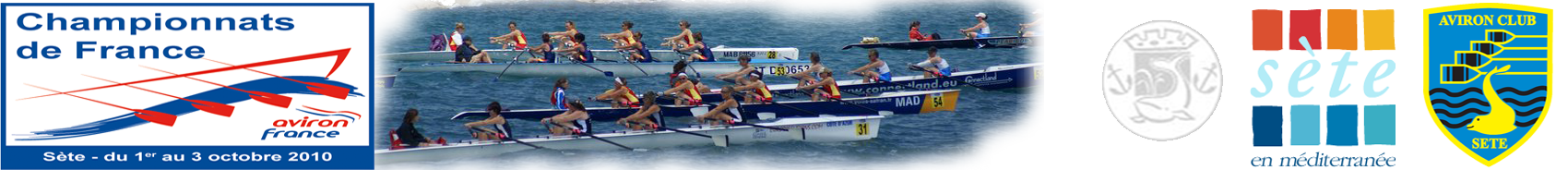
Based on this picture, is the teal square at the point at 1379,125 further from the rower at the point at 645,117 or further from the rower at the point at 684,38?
the rower at the point at 684,38

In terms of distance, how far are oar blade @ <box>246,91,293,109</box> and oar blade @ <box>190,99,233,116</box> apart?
32 cm

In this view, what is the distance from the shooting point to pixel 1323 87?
26344 millimetres

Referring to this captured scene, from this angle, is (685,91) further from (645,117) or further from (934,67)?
(934,67)

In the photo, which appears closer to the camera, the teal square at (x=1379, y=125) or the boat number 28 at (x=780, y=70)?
the teal square at (x=1379, y=125)

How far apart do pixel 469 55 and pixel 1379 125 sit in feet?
72.8

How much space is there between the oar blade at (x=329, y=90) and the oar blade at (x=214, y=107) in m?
0.97

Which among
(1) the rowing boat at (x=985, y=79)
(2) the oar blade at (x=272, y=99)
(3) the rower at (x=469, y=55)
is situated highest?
(3) the rower at (x=469, y=55)

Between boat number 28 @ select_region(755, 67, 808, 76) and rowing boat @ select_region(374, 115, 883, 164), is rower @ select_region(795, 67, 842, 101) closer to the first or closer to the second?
rowing boat @ select_region(374, 115, 883, 164)

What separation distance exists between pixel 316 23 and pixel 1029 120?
57.1 ft

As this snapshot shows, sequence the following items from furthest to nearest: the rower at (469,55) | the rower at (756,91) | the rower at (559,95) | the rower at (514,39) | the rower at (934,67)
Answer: the rower at (514,39)
the rower at (469,55)
the rower at (934,67)
the rower at (756,91)
the rower at (559,95)

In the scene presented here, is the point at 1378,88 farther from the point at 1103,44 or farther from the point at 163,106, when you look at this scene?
the point at 163,106

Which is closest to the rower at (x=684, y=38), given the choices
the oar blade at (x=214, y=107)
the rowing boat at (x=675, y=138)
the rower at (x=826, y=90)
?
the rower at (x=826, y=90)

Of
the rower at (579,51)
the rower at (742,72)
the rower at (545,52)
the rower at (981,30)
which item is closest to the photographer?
the rower at (742,72)

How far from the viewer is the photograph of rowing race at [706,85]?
31672 mm
